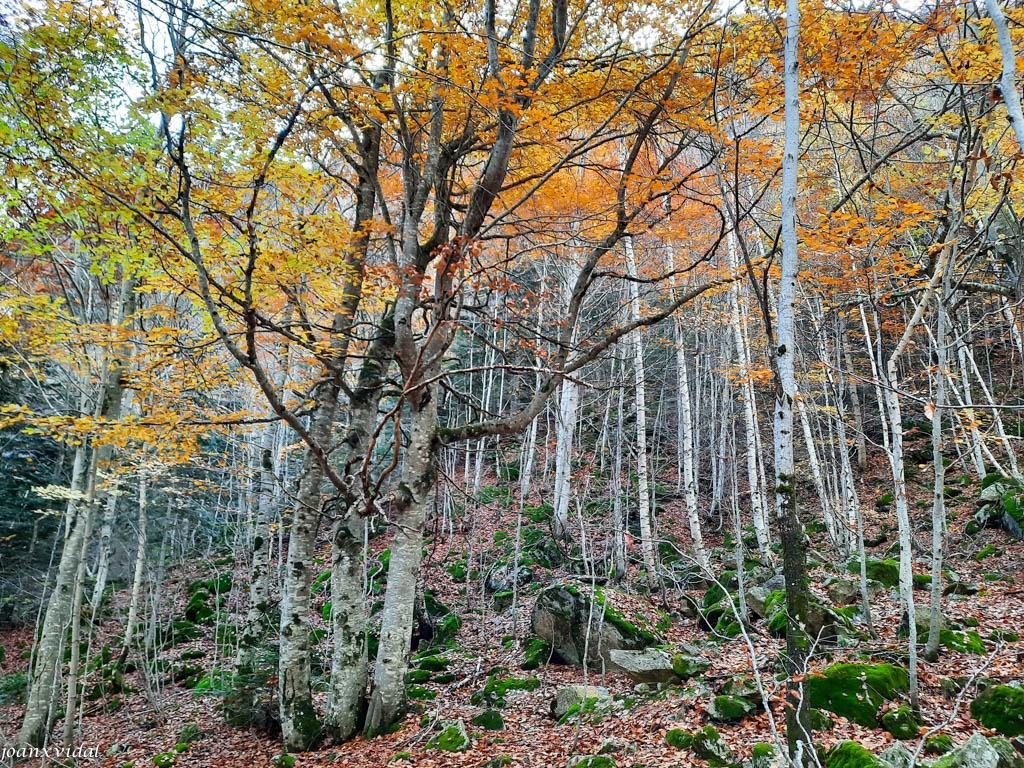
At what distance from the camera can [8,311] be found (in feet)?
22.8

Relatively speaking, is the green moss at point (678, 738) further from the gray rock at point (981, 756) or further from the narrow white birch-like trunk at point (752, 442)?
the narrow white birch-like trunk at point (752, 442)

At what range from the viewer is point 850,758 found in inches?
143

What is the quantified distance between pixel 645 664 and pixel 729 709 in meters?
1.87

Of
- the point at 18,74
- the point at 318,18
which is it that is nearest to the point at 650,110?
the point at 318,18

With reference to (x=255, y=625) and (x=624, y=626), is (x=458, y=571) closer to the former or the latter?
(x=255, y=625)

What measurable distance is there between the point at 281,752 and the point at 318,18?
7.86 metres

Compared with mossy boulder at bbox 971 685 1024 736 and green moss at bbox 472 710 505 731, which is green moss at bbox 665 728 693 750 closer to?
green moss at bbox 472 710 505 731

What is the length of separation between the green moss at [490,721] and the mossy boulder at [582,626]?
1.61m

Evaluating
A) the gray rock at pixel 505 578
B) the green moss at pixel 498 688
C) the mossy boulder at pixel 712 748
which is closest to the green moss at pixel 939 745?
the mossy boulder at pixel 712 748

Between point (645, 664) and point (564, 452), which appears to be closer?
point (645, 664)

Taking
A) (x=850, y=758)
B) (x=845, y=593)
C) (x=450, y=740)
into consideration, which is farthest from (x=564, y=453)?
(x=850, y=758)

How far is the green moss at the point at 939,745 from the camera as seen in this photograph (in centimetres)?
386

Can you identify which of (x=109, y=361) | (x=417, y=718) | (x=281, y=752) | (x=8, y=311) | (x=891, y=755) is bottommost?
(x=281, y=752)

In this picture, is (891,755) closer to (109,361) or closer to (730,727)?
(730,727)
